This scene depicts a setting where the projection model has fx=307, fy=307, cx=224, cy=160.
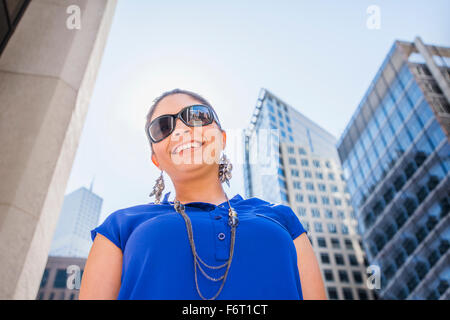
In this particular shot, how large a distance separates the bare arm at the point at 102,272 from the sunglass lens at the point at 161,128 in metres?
0.80

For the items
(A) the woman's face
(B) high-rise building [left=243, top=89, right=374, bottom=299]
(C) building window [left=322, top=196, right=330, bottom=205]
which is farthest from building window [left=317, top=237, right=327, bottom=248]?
(A) the woman's face

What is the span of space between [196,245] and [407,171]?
152 feet

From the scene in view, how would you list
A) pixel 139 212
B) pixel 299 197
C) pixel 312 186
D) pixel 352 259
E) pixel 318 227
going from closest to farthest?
pixel 139 212 < pixel 352 259 < pixel 318 227 < pixel 299 197 < pixel 312 186

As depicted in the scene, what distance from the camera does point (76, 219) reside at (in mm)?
158625

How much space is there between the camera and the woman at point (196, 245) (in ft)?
4.73

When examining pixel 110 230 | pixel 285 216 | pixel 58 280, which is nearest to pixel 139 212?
pixel 110 230

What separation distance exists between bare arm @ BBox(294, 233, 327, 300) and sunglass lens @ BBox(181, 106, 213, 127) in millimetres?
1036

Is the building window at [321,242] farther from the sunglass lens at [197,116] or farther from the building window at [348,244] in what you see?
the sunglass lens at [197,116]

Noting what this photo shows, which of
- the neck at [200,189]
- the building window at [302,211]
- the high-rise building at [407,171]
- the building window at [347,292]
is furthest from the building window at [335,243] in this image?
the neck at [200,189]

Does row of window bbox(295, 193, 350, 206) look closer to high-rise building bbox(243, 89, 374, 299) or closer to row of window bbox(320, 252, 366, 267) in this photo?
high-rise building bbox(243, 89, 374, 299)

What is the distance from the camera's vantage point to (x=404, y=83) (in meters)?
41.2

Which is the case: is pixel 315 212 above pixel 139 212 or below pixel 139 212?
above

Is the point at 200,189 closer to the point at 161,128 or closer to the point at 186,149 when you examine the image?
the point at 186,149
